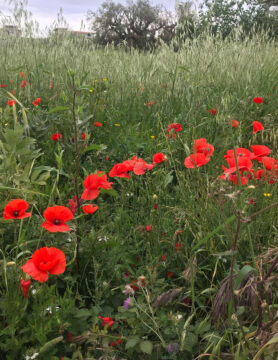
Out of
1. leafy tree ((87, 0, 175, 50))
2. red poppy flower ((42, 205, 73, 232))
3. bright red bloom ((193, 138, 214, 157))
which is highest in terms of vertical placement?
leafy tree ((87, 0, 175, 50))

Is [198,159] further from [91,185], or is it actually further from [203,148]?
[91,185]

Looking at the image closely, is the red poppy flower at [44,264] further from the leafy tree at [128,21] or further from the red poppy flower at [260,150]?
the leafy tree at [128,21]

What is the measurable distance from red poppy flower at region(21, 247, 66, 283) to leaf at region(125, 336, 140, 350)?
279 mm

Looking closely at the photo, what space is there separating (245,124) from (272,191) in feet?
4.06

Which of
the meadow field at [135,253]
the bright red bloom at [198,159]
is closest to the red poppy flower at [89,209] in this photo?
the meadow field at [135,253]

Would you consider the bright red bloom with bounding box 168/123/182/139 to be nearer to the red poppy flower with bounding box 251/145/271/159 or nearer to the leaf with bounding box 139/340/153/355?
Result: the red poppy flower with bounding box 251/145/271/159

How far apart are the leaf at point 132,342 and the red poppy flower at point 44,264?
28cm

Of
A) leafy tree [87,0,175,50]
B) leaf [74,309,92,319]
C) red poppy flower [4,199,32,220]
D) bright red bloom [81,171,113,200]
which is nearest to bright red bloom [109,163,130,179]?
bright red bloom [81,171,113,200]

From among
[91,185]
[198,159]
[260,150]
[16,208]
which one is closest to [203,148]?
[198,159]

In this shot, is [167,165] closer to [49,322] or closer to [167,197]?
[167,197]

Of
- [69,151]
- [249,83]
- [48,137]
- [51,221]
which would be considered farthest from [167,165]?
[249,83]

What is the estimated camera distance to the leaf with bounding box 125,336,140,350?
3.27 feet

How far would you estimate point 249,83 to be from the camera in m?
3.11

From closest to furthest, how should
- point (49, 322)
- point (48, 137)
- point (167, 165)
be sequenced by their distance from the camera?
1. point (49, 322)
2. point (167, 165)
3. point (48, 137)
